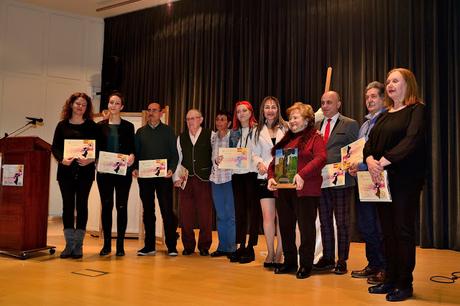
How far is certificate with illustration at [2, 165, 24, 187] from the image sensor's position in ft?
13.9

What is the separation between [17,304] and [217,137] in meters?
2.56

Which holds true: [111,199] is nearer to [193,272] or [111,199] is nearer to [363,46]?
[193,272]

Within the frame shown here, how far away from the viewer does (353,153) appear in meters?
3.36

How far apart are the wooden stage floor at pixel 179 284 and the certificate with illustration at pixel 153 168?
Result: 82cm

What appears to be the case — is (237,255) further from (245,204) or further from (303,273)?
(303,273)

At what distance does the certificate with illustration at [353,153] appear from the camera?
3.30m

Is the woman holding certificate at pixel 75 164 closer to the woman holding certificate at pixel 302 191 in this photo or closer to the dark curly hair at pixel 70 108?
the dark curly hair at pixel 70 108

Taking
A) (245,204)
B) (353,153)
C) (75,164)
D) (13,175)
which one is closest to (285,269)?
(245,204)

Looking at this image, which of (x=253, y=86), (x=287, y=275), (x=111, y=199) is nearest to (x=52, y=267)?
(x=111, y=199)

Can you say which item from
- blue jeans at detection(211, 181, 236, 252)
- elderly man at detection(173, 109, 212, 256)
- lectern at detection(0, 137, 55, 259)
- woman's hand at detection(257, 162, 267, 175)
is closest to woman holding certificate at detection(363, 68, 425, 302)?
woman's hand at detection(257, 162, 267, 175)

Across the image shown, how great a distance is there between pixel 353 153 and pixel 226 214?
1677mm

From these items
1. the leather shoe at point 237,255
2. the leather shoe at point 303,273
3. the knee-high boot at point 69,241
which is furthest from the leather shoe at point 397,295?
the knee-high boot at point 69,241

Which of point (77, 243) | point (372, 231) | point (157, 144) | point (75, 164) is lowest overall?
point (77, 243)

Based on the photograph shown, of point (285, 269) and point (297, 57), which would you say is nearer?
point (285, 269)
